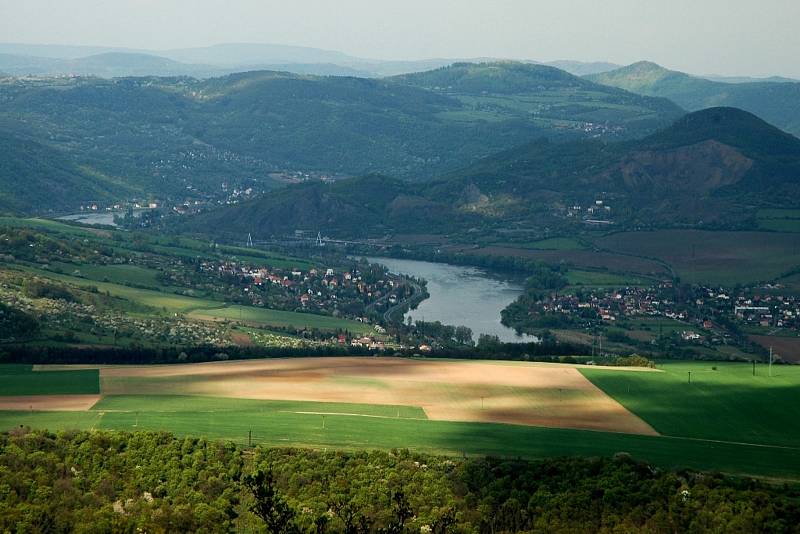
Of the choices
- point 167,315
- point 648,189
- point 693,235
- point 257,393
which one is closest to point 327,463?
point 257,393

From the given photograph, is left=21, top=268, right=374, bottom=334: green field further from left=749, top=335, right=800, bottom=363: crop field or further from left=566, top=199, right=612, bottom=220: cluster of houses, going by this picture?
left=566, top=199, right=612, bottom=220: cluster of houses

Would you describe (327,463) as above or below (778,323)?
above

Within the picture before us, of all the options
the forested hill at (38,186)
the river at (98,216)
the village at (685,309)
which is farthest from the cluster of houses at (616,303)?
the forested hill at (38,186)

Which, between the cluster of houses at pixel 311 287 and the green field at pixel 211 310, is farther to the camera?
the cluster of houses at pixel 311 287

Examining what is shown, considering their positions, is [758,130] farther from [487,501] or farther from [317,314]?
[487,501]

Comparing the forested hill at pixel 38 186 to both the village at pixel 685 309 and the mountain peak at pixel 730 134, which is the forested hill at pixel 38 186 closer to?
the mountain peak at pixel 730 134

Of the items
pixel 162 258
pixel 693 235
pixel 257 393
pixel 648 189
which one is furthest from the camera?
pixel 648 189

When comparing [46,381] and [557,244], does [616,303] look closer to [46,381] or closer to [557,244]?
[557,244]
